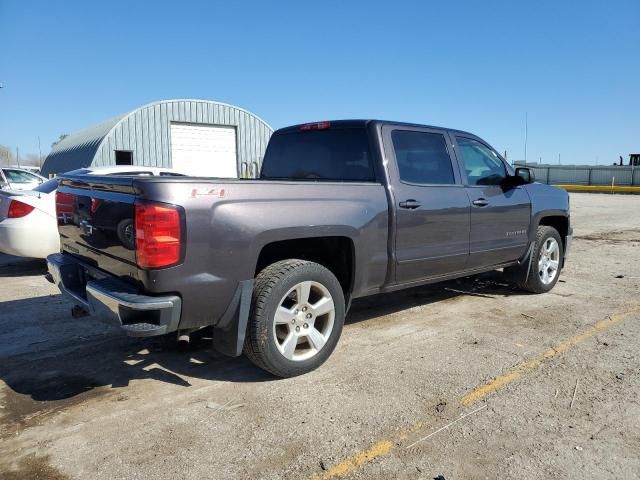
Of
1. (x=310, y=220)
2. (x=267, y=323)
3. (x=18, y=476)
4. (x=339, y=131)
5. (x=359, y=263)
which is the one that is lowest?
(x=18, y=476)

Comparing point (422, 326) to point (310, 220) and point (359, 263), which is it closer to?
point (359, 263)

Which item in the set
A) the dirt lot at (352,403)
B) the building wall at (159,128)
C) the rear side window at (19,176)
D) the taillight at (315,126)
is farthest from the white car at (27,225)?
the building wall at (159,128)

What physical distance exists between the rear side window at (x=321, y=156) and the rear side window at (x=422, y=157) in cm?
31

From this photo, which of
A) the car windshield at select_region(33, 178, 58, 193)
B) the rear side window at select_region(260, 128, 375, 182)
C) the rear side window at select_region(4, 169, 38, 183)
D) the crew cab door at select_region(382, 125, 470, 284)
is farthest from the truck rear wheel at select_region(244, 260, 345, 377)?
the rear side window at select_region(4, 169, 38, 183)

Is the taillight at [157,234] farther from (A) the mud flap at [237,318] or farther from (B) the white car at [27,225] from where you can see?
(B) the white car at [27,225]

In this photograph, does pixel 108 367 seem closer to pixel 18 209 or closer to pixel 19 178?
pixel 18 209

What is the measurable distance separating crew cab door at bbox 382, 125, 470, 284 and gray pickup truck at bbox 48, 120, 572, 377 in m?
0.01

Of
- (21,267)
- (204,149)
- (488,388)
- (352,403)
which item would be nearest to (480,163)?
(488,388)

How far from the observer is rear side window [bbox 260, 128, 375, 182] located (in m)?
4.39

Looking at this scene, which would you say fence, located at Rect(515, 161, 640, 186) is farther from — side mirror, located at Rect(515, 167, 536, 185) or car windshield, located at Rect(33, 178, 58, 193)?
car windshield, located at Rect(33, 178, 58, 193)

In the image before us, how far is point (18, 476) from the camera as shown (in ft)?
8.21

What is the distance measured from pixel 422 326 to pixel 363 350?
0.90 m

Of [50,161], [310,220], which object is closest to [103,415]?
[310,220]

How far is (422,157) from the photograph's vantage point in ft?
15.2
